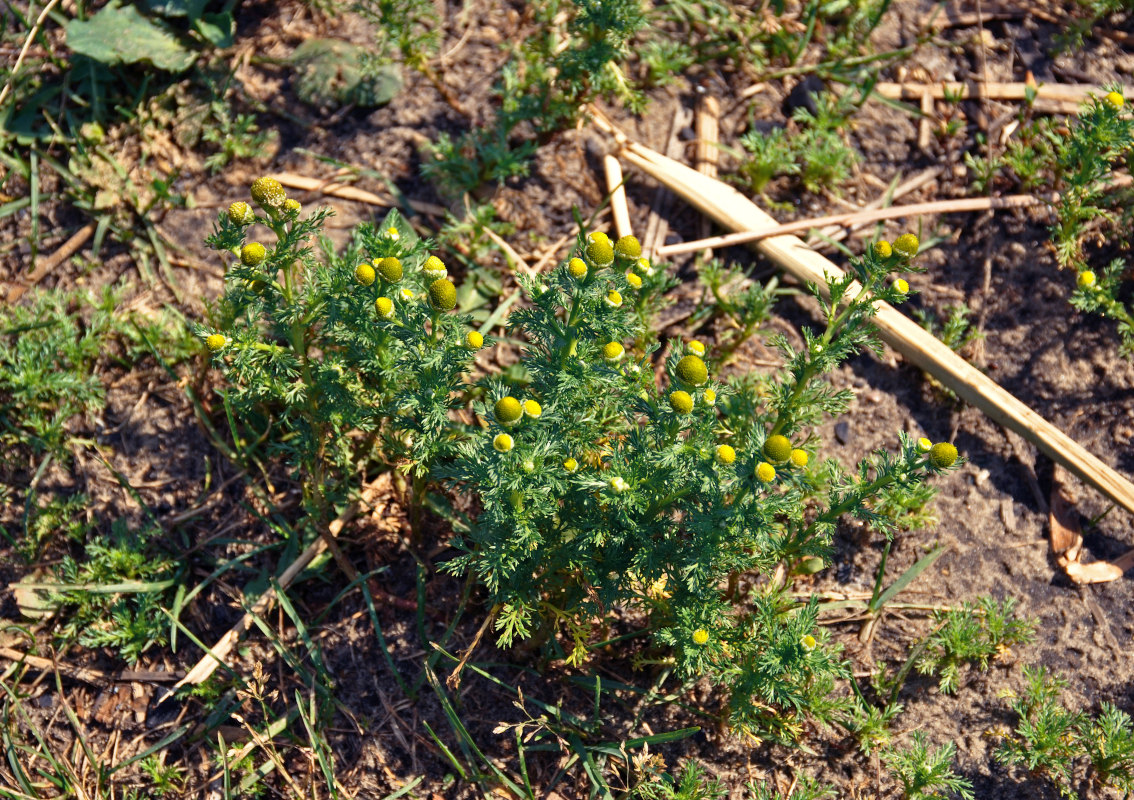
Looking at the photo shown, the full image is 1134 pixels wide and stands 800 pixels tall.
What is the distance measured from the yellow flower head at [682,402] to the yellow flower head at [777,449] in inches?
10.0

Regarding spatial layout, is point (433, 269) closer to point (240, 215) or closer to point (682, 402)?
point (240, 215)

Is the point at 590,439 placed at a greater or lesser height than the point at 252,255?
lesser

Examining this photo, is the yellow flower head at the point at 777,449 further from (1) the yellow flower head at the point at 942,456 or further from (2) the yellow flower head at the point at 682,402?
(1) the yellow flower head at the point at 942,456

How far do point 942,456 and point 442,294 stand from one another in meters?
1.65

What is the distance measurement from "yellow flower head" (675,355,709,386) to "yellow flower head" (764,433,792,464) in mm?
280

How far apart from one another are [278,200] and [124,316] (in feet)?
5.44

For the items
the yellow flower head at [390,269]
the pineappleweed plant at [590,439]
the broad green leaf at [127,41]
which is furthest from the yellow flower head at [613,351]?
the broad green leaf at [127,41]

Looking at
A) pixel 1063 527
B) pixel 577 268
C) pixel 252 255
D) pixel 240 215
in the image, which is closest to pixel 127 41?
pixel 240 215

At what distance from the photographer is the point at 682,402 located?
258cm

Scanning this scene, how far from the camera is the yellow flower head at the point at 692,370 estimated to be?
2604 mm

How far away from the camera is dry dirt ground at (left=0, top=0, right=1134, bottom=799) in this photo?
3328mm

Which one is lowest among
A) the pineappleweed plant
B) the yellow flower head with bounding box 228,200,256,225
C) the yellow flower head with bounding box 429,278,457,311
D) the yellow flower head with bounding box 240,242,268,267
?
the pineappleweed plant

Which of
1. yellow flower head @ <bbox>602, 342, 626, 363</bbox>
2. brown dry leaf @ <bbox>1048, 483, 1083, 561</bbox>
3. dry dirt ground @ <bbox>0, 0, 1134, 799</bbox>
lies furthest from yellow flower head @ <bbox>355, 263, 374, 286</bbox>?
brown dry leaf @ <bbox>1048, 483, 1083, 561</bbox>

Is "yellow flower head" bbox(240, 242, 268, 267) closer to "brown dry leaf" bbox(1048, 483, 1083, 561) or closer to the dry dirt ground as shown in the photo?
the dry dirt ground
